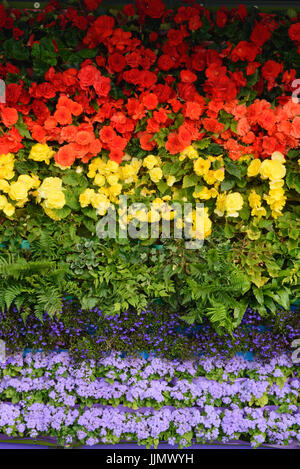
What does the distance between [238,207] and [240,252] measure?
34 centimetres

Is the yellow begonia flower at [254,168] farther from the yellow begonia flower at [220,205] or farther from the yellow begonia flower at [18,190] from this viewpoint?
the yellow begonia flower at [18,190]

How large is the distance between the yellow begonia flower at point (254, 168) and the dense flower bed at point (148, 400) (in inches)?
50.2

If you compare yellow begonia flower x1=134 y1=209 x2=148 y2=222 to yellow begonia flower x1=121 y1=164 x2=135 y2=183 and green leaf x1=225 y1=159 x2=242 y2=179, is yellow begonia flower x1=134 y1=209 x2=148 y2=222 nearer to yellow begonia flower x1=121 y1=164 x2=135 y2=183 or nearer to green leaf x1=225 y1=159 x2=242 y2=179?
yellow begonia flower x1=121 y1=164 x2=135 y2=183

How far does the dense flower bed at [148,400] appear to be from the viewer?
3023 mm

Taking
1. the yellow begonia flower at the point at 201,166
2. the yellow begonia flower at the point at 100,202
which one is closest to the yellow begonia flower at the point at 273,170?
the yellow begonia flower at the point at 201,166

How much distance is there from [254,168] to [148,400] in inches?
66.5

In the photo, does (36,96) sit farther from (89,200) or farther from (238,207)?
(238,207)

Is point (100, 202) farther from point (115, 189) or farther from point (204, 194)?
point (204, 194)

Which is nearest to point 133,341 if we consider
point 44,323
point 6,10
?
point 44,323

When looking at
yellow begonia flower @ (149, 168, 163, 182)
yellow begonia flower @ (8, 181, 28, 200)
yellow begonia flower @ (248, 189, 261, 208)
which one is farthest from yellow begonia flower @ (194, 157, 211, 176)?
yellow begonia flower @ (8, 181, 28, 200)

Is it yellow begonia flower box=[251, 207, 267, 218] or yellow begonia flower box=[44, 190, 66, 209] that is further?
yellow begonia flower box=[251, 207, 267, 218]

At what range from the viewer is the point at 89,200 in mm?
2994

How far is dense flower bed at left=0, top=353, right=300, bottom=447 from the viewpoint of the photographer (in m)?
3.02

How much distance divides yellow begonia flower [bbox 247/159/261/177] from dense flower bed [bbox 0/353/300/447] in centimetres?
128
